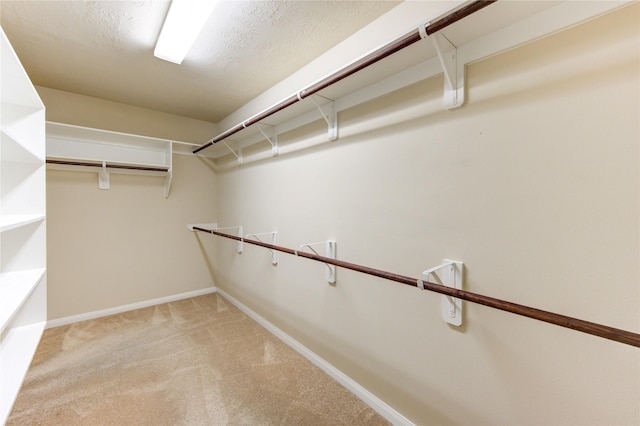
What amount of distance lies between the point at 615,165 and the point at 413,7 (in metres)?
1.12

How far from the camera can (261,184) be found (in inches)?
102

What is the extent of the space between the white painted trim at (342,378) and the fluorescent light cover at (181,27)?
234 cm

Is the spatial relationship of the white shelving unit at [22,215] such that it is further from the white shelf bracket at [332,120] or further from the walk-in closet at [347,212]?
the white shelf bracket at [332,120]

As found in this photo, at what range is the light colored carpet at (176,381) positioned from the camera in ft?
4.99

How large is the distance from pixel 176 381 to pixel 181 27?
90.9 inches

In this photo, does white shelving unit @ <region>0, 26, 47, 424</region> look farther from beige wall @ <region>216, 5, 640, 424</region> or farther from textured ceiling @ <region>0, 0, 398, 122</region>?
beige wall @ <region>216, 5, 640, 424</region>

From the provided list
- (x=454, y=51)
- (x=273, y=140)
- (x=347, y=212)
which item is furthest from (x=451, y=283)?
(x=273, y=140)

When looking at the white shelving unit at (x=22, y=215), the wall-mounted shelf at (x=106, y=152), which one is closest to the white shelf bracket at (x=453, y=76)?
the white shelving unit at (x=22, y=215)

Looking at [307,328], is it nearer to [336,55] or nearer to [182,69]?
[336,55]

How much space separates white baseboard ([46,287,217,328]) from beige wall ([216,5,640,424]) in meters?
2.37

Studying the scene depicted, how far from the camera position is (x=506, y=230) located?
109 centimetres

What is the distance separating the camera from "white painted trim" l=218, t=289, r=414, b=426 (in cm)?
149

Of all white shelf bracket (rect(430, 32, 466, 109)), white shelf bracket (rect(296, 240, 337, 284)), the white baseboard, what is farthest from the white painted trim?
white shelf bracket (rect(430, 32, 466, 109))

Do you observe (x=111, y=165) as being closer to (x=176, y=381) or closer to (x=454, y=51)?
(x=176, y=381)
